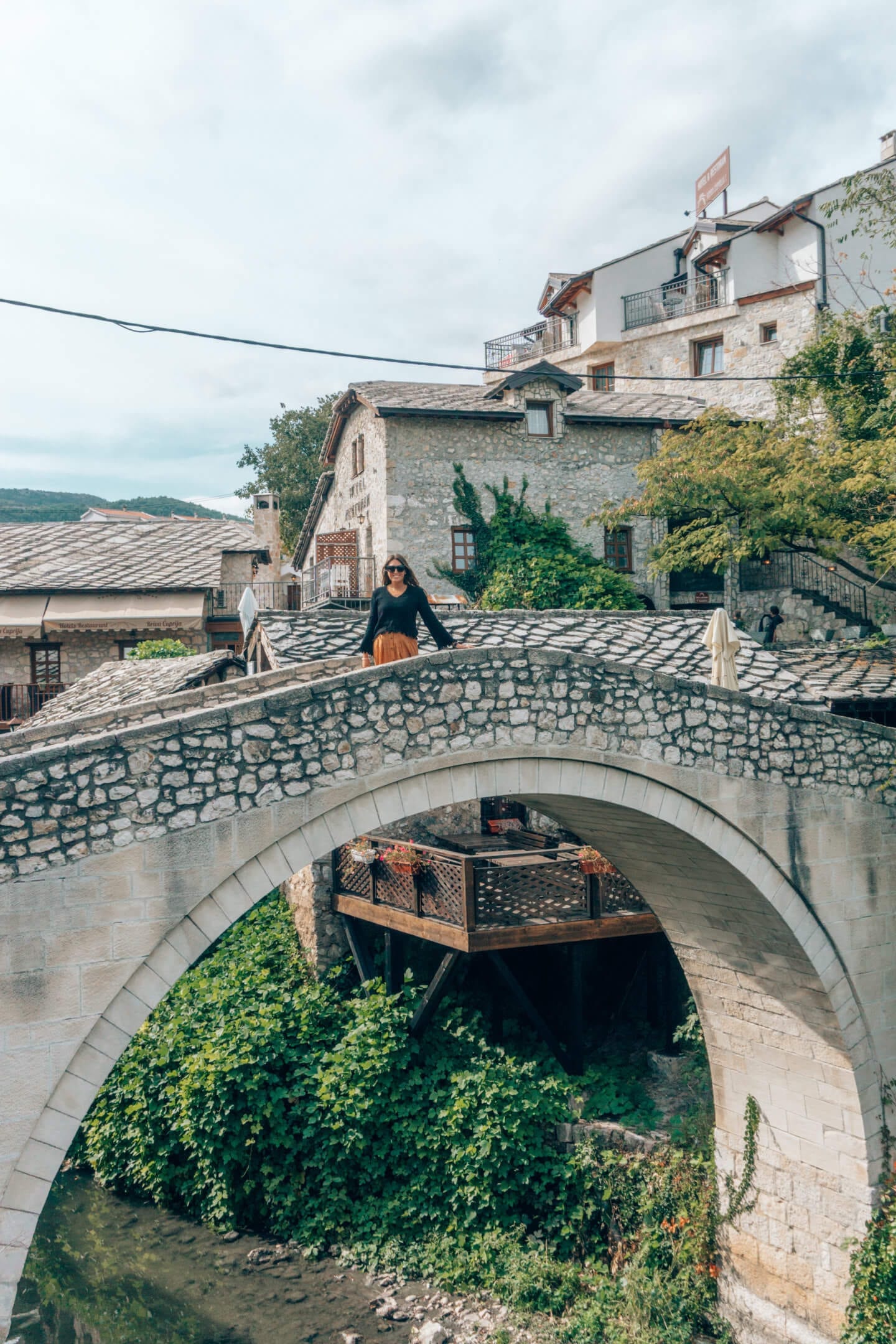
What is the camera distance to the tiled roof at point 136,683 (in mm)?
13141

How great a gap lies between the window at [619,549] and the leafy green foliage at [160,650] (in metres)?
8.54

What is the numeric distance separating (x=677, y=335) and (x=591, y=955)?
19.5 m

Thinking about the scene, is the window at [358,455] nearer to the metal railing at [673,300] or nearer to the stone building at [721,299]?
the stone building at [721,299]

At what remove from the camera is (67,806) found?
6.02 meters

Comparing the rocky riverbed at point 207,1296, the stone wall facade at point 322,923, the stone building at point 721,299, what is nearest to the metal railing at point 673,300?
the stone building at point 721,299

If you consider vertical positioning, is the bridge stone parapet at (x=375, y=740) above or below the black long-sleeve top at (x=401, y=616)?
below

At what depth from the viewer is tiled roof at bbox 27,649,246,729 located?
1314cm

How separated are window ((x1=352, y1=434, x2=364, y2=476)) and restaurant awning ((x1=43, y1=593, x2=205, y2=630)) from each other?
446 cm

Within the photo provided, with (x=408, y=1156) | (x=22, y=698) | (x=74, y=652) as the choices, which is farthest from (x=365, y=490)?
(x=408, y=1156)

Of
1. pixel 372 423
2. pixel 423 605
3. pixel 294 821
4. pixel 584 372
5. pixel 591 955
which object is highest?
pixel 584 372

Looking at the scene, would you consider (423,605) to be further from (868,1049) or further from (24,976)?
(868,1049)

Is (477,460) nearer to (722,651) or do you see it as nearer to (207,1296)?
(722,651)

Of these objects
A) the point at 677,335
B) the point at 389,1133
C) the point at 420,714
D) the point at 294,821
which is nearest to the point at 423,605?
the point at 420,714

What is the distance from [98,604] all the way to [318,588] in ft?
13.9
